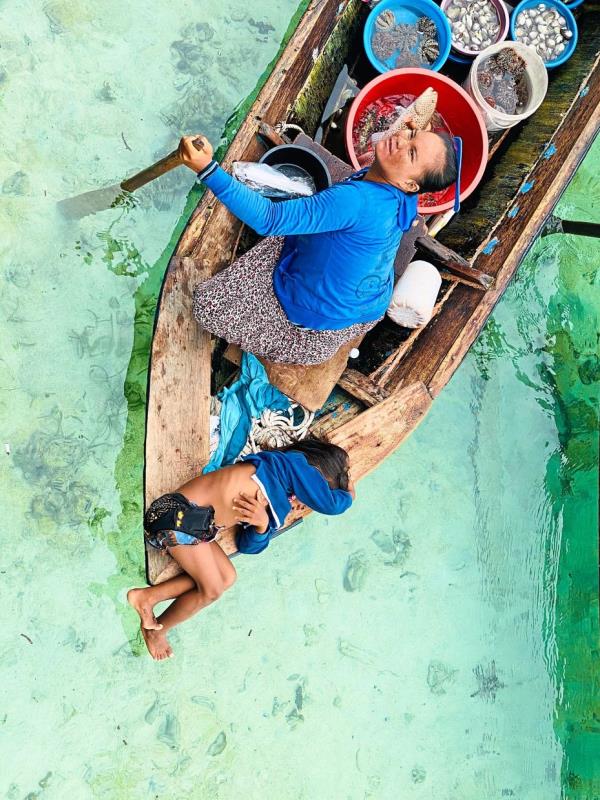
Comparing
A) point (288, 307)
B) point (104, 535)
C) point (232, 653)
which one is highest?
point (288, 307)

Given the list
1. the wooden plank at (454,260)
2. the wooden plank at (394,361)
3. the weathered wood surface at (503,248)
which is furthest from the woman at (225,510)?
the wooden plank at (454,260)

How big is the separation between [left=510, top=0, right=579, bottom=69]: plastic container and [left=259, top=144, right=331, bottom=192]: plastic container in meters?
1.26

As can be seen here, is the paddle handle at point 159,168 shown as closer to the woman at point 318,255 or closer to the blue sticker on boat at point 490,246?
the woman at point 318,255

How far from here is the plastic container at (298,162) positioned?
2457 mm

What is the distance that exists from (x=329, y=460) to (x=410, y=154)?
104 centimetres

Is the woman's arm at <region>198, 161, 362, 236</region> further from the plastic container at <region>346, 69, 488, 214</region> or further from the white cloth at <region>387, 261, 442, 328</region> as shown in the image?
the plastic container at <region>346, 69, 488, 214</region>

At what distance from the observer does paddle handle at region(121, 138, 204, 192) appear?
1.94 metres

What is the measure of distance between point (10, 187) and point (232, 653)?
2.24 meters

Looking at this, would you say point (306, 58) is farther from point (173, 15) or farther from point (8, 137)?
point (8, 137)

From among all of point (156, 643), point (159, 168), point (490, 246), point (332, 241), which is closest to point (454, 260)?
point (490, 246)

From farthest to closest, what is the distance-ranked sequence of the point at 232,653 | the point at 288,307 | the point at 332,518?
the point at 332,518, the point at 232,653, the point at 288,307

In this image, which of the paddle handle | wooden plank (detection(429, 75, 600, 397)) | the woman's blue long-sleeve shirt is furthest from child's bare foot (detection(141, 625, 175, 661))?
the paddle handle

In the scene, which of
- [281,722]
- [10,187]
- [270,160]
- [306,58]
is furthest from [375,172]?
[281,722]

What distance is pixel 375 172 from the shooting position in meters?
1.86
